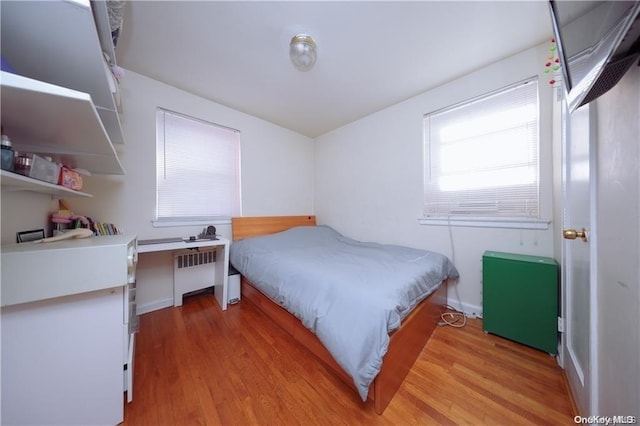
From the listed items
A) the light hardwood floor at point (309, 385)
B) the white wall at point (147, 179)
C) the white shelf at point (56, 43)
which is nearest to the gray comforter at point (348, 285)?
the light hardwood floor at point (309, 385)

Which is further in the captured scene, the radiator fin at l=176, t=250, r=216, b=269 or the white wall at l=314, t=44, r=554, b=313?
the radiator fin at l=176, t=250, r=216, b=269

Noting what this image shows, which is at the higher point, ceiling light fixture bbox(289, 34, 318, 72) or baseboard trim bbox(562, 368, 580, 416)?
ceiling light fixture bbox(289, 34, 318, 72)

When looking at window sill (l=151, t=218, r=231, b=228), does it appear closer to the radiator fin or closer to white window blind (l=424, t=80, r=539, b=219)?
the radiator fin

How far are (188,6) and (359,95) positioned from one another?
170 centimetres

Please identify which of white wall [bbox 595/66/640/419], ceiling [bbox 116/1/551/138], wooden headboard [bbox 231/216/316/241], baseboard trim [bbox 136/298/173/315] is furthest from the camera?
wooden headboard [bbox 231/216/316/241]

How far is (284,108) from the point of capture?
2.65 meters

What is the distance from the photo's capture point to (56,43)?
30.6 inches

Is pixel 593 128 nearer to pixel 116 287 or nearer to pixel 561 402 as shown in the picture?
pixel 561 402

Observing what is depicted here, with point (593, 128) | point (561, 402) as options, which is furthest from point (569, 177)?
point (561, 402)

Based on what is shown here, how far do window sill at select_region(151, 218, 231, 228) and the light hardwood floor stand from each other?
3.37 feet

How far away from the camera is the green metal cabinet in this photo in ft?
4.68

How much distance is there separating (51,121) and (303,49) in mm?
1529

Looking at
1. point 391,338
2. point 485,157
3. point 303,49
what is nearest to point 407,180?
point 485,157

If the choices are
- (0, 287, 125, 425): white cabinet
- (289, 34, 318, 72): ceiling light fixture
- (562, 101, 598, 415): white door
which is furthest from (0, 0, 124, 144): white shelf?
(562, 101, 598, 415): white door
